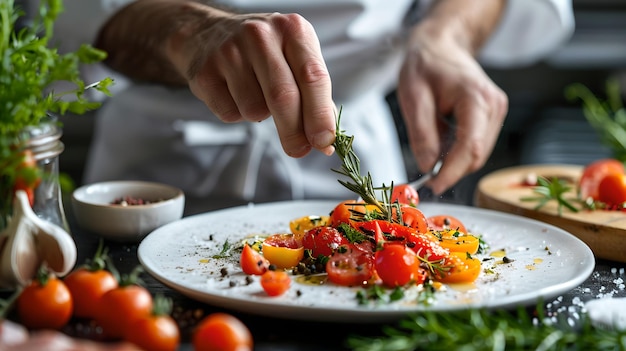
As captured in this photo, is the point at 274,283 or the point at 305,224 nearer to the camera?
the point at 274,283

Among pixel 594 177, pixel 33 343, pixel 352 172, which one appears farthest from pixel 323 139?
pixel 594 177

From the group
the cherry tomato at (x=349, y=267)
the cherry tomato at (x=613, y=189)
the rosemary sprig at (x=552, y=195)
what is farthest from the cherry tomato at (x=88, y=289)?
the cherry tomato at (x=613, y=189)

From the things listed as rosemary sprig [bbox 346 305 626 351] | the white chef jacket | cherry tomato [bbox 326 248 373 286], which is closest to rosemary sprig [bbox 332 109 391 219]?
cherry tomato [bbox 326 248 373 286]

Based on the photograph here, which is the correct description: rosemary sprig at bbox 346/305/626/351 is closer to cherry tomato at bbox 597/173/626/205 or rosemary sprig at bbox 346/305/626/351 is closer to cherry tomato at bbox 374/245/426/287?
cherry tomato at bbox 374/245/426/287

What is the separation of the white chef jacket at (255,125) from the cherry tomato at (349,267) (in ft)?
2.88

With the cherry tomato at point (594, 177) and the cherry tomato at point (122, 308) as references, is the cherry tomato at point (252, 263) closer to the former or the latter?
the cherry tomato at point (122, 308)

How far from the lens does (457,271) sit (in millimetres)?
1223

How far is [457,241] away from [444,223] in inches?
6.3

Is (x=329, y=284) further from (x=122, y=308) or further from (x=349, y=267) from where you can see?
(x=122, y=308)

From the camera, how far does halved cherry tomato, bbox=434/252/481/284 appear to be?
122cm

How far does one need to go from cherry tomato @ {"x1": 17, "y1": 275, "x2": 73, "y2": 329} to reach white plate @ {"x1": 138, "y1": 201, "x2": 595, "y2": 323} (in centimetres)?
Result: 18

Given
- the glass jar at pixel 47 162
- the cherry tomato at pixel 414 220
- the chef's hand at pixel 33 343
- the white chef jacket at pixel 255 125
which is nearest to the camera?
the chef's hand at pixel 33 343

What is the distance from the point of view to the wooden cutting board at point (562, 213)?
1518 millimetres

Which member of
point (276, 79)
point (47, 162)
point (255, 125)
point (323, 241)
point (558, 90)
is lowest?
point (558, 90)
